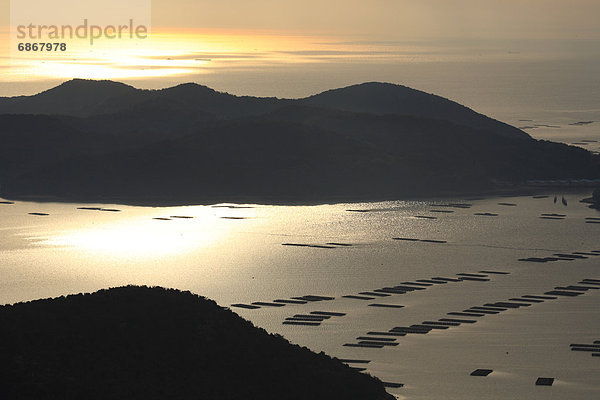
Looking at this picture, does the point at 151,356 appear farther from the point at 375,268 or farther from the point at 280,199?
the point at 280,199

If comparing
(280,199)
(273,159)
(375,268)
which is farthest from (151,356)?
(273,159)

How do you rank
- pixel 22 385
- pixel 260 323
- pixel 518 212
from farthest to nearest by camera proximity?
pixel 518 212, pixel 260 323, pixel 22 385

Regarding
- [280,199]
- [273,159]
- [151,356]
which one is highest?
[273,159]

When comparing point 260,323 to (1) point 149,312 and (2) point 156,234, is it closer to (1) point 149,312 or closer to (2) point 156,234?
(1) point 149,312

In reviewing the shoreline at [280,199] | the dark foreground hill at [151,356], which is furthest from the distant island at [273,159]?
the dark foreground hill at [151,356]

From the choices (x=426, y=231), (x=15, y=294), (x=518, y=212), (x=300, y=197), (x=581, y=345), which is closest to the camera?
(x=581, y=345)

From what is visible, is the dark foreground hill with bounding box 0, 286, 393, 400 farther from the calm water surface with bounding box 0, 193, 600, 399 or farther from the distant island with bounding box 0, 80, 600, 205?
the distant island with bounding box 0, 80, 600, 205

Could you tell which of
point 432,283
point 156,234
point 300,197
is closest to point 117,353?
point 432,283
